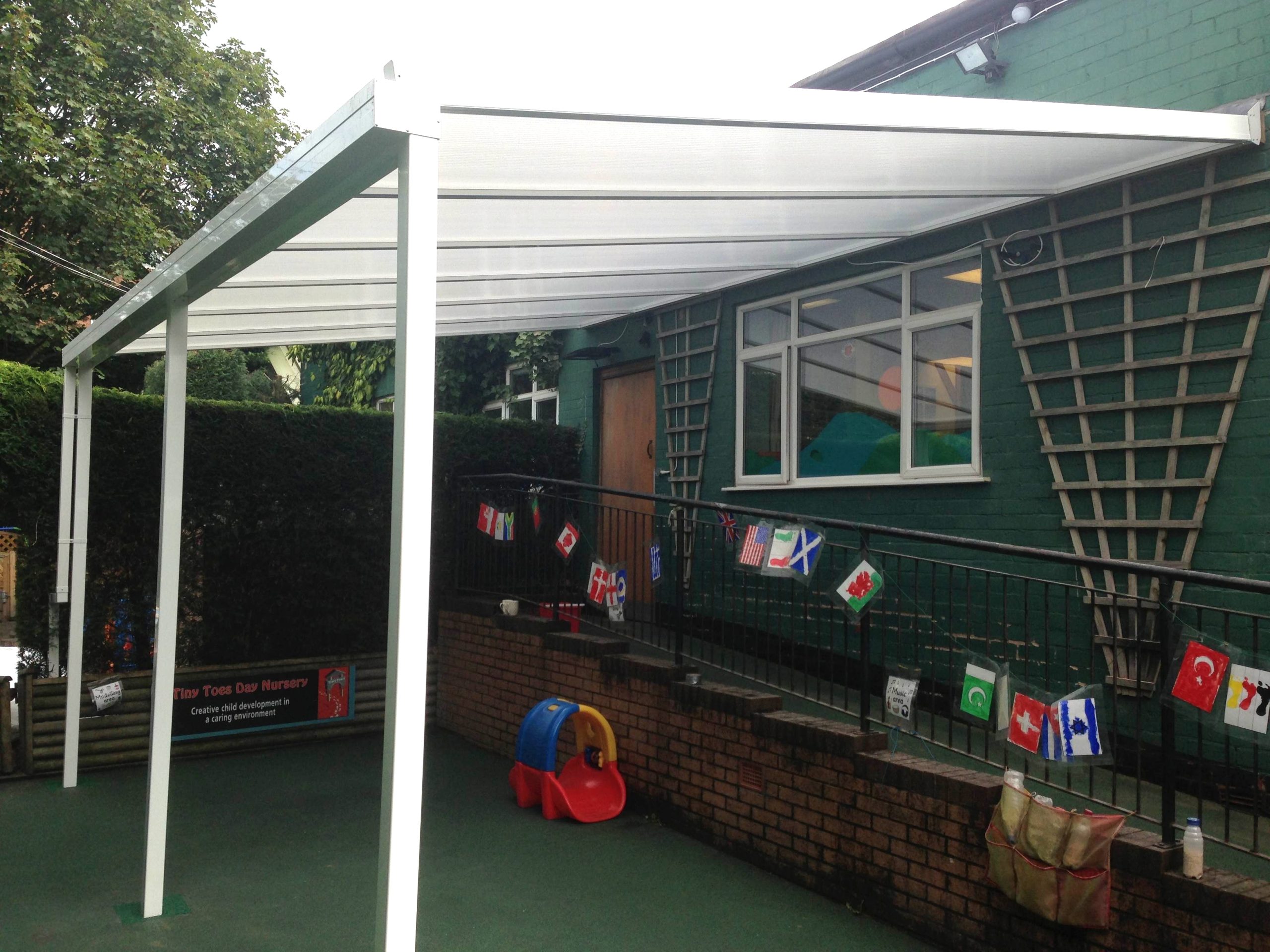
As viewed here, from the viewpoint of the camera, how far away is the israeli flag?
13.0 feet

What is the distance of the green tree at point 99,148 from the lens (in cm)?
1479

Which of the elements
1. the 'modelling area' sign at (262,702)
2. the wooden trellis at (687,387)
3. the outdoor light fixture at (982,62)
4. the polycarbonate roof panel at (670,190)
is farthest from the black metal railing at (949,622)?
the outdoor light fixture at (982,62)

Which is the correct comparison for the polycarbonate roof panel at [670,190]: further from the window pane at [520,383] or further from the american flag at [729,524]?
the window pane at [520,383]

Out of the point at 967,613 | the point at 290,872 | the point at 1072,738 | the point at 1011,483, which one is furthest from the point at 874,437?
the point at 290,872

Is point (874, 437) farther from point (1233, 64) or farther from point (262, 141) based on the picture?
point (262, 141)

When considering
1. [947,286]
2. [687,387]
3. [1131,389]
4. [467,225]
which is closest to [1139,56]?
[947,286]

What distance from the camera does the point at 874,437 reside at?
24.5ft

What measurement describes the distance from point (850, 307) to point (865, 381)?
0.60m

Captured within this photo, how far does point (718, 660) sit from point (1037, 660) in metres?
2.07

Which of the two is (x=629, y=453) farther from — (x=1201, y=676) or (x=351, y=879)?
(x=1201, y=676)

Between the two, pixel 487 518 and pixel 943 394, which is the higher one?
pixel 943 394

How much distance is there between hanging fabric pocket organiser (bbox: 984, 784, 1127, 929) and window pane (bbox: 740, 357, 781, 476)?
4606mm

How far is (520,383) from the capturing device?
1224 centimetres

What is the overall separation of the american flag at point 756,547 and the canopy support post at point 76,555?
458cm
